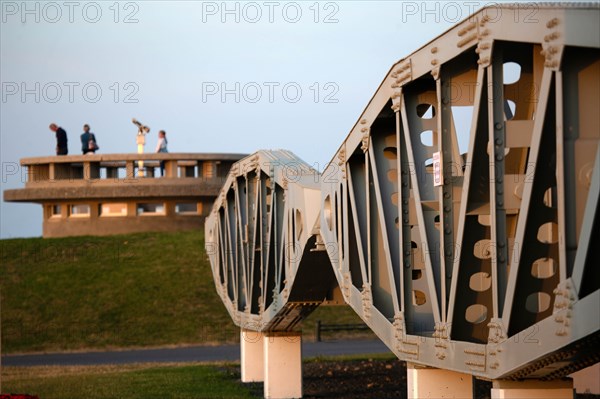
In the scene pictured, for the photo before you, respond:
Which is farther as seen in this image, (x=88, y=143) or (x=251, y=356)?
(x=88, y=143)

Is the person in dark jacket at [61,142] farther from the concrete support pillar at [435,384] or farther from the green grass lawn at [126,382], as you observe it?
the concrete support pillar at [435,384]

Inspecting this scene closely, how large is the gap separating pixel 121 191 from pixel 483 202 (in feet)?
145

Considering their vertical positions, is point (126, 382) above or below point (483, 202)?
below

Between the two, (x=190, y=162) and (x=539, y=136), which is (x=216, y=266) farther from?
(x=190, y=162)

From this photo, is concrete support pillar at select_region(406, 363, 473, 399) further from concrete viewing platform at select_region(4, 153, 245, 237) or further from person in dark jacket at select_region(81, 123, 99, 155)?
person in dark jacket at select_region(81, 123, 99, 155)

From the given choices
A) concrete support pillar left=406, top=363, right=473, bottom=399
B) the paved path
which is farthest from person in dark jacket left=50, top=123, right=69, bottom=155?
concrete support pillar left=406, top=363, right=473, bottom=399

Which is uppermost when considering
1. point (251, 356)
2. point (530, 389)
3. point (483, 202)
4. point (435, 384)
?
point (483, 202)

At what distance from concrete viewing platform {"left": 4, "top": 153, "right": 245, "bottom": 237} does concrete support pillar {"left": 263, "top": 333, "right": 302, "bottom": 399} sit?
102 ft

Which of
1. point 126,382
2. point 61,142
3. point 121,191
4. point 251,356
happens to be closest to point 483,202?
point 251,356

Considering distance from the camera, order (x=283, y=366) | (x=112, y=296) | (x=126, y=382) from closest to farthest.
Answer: (x=283, y=366) → (x=126, y=382) → (x=112, y=296)

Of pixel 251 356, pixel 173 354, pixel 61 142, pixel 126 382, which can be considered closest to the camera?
pixel 251 356

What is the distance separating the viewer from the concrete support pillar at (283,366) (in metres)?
24.3

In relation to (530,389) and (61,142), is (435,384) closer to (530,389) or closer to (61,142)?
(530,389)

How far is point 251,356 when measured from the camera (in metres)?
28.0
